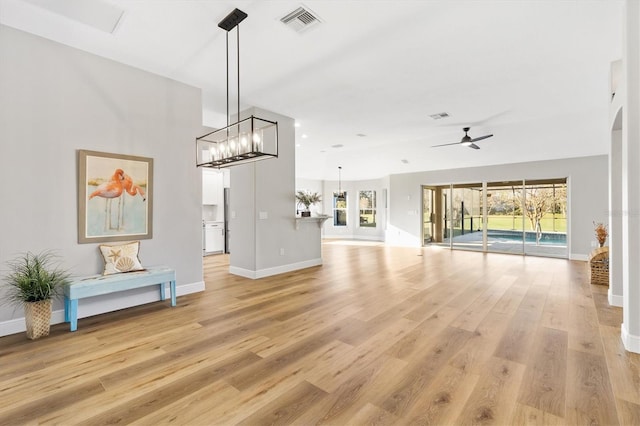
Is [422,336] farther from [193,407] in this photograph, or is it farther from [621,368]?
[193,407]

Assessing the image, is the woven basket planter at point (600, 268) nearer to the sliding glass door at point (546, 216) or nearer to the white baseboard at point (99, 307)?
the sliding glass door at point (546, 216)

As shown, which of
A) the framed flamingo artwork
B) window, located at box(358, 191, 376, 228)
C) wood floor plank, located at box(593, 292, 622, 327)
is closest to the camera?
wood floor plank, located at box(593, 292, 622, 327)

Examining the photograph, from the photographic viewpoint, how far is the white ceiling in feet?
9.50

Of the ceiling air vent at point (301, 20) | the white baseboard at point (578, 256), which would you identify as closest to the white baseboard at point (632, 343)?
the ceiling air vent at point (301, 20)

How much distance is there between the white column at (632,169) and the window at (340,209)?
1080 cm

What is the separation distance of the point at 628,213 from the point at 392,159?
7.48 m

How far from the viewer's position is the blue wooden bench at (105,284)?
3.25 meters

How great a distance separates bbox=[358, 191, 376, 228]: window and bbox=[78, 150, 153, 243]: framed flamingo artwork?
9.77 meters

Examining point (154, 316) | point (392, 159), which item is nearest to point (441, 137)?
point (392, 159)

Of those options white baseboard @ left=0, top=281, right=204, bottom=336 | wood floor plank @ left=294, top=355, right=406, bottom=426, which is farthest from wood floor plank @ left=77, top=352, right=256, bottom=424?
white baseboard @ left=0, top=281, right=204, bottom=336

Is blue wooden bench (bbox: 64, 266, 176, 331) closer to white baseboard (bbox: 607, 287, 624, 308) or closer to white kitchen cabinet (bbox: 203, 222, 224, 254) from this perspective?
white kitchen cabinet (bbox: 203, 222, 224, 254)

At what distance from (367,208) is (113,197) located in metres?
10.3

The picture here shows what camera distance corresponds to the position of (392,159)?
10.0 m

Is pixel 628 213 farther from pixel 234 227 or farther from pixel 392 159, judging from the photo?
pixel 392 159
